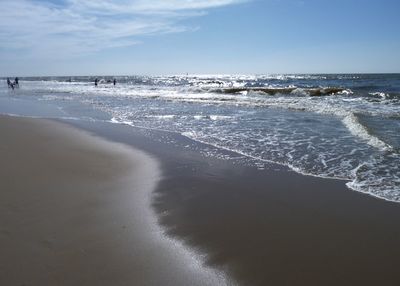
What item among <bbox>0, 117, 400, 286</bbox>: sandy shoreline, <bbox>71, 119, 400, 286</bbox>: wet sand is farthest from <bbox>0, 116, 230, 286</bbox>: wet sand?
<bbox>71, 119, 400, 286</bbox>: wet sand

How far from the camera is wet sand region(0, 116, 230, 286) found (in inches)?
151

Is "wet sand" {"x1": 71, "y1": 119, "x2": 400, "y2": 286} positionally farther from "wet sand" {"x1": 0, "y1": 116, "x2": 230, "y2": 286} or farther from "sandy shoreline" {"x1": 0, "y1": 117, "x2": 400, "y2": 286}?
"wet sand" {"x1": 0, "y1": 116, "x2": 230, "y2": 286}

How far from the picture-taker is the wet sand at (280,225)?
4008 millimetres

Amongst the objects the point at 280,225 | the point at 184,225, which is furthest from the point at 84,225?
the point at 280,225

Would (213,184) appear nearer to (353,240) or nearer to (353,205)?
(353,205)

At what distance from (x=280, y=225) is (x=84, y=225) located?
8.41ft

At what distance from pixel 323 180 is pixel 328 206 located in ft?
4.51

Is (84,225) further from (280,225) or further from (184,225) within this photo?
(280,225)

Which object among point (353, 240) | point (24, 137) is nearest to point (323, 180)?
point (353, 240)

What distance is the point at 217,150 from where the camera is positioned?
10.0 meters

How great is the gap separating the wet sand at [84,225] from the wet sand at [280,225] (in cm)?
35

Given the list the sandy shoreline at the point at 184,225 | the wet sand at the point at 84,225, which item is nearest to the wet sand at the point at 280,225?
the sandy shoreline at the point at 184,225

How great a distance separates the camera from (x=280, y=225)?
5.16m

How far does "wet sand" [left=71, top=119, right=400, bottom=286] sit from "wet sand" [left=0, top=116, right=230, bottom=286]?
35cm
